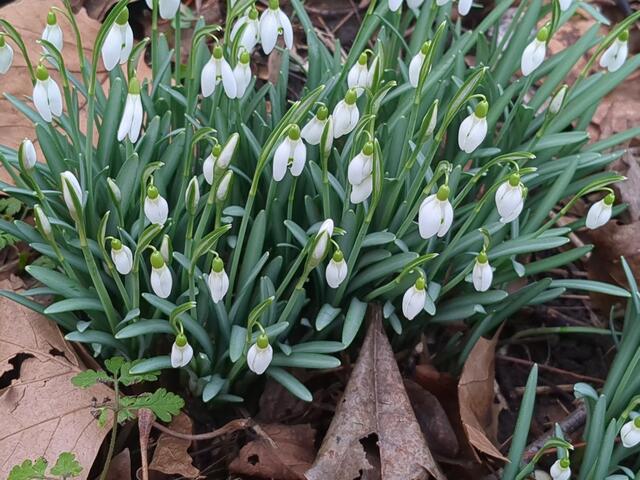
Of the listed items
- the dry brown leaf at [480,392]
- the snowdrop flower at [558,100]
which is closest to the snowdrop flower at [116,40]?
the snowdrop flower at [558,100]

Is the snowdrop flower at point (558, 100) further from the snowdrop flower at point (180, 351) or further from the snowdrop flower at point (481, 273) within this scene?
the snowdrop flower at point (180, 351)

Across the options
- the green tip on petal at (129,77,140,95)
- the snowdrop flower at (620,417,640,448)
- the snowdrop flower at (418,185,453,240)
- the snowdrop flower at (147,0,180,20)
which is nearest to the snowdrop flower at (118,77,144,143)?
the green tip on petal at (129,77,140,95)

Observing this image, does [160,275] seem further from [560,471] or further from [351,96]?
[560,471]

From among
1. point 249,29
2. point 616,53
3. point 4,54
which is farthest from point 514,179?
point 4,54

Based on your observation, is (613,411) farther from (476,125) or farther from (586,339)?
(476,125)

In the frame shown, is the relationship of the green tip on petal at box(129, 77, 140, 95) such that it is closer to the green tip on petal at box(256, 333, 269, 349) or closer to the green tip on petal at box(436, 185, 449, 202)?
the green tip on petal at box(256, 333, 269, 349)
